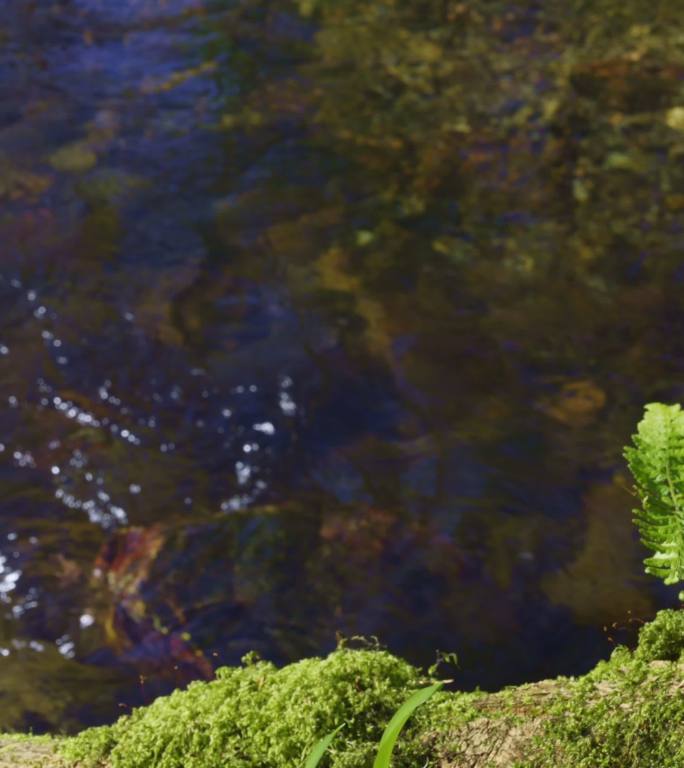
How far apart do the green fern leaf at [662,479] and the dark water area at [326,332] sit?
5.28 ft

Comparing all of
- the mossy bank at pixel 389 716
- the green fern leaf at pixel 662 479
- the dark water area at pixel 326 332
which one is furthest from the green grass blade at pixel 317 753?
the dark water area at pixel 326 332

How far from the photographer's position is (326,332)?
19.6 feet

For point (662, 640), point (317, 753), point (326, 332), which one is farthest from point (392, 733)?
point (326, 332)

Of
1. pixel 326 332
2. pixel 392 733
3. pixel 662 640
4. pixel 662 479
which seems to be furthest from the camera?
pixel 326 332

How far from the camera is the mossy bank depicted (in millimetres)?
1998

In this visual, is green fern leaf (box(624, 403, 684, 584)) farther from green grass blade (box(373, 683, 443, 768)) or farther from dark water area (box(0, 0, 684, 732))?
dark water area (box(0, 0, 684, 732))

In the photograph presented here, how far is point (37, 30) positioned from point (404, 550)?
6205 mm

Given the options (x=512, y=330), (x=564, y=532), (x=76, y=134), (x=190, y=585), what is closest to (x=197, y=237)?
(x=76, y=134)

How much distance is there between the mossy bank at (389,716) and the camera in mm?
1998

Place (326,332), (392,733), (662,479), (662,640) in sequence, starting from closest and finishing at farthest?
(392,733)
(662,479)
(662,640)
(326,332)

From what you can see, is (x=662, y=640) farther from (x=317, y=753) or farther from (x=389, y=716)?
(x=317, y=753)

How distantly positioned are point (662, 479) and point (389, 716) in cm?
79

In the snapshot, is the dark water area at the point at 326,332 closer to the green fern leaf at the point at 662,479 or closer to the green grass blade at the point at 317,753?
the green fern leaf at the point at 662,479

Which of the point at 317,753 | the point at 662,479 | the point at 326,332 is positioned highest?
the point at 662,479
